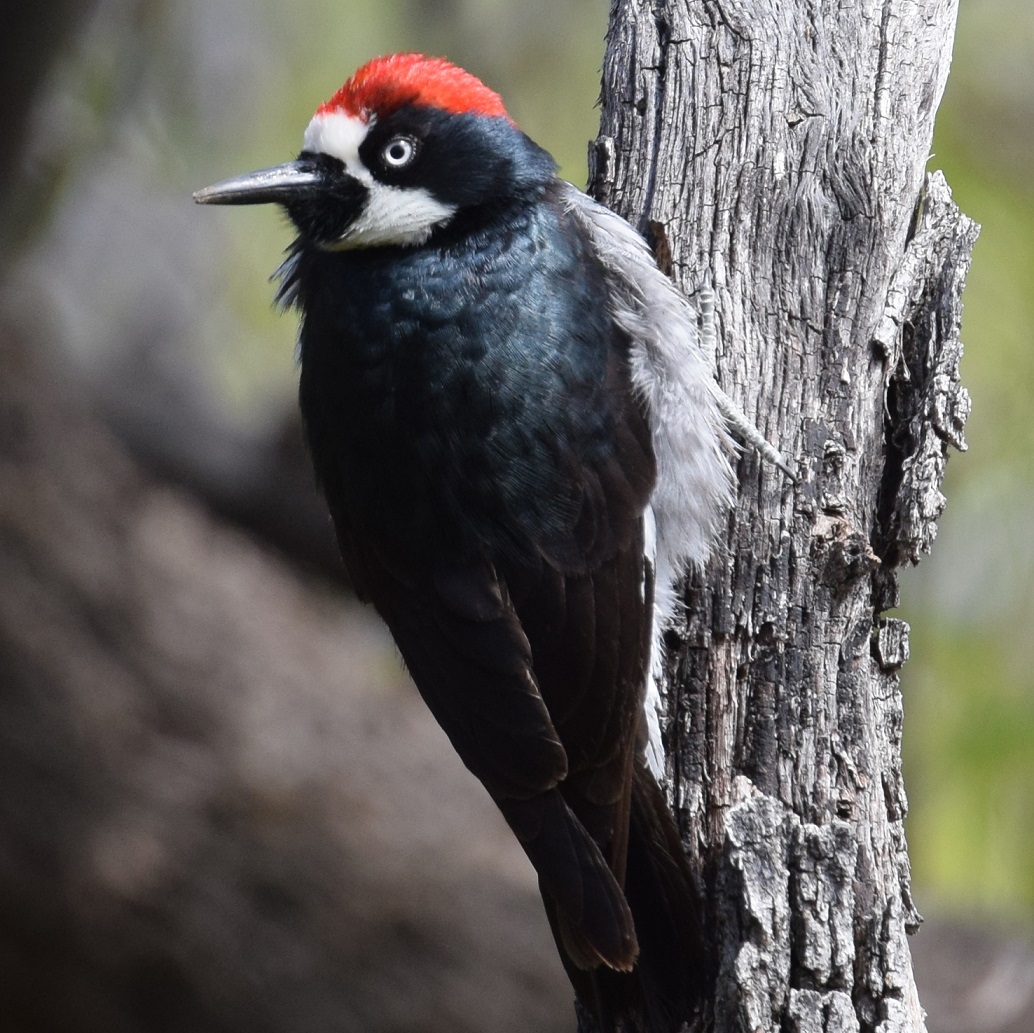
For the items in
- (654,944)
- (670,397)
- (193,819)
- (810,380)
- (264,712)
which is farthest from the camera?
(264,712)

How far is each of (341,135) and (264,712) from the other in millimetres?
3072

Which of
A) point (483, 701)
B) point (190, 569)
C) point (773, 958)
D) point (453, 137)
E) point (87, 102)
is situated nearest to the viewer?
point (773, 958)

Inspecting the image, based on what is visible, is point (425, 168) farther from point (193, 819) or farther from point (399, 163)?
point (193, 819)

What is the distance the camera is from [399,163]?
259 cm

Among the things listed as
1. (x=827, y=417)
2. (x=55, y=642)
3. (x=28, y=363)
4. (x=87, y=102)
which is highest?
(x=87, y=102)

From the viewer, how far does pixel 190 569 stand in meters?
5.36

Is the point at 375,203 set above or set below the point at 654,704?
above

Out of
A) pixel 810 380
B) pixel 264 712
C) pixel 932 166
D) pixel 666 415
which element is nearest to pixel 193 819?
pixel 264 712

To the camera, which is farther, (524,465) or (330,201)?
(330,201)

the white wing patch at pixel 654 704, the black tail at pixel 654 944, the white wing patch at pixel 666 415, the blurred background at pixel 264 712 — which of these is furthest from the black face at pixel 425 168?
the blurred background at pixel 264 712

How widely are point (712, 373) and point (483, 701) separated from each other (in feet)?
2.38

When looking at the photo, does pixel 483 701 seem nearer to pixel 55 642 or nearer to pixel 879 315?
pixel 879 315

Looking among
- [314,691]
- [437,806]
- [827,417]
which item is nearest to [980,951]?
[437,806]

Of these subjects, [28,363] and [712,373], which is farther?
[28,363]
